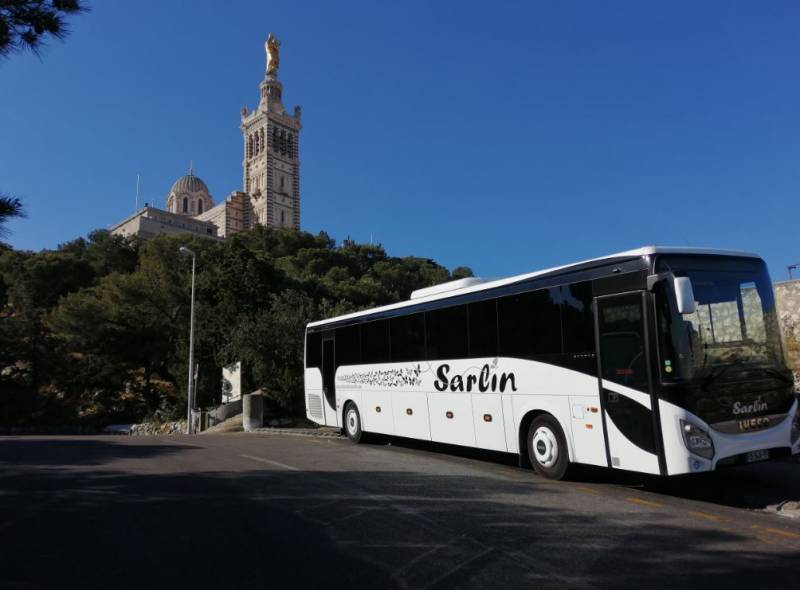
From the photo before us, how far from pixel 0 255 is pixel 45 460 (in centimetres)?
6113

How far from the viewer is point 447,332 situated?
11.1 metres

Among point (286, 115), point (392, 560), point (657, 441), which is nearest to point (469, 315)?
point (657, 441)

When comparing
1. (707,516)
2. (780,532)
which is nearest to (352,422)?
(707,516)

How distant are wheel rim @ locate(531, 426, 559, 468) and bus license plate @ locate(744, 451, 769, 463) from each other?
2452mm

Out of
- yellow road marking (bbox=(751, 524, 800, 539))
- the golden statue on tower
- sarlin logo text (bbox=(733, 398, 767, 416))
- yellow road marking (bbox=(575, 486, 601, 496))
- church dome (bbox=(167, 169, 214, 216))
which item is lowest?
yellow road marking (bbox=(751, 524, 800, 539))

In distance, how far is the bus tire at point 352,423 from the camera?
46.2ft

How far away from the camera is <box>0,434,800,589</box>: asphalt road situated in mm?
4645

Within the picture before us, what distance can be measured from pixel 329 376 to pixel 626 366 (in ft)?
30.9

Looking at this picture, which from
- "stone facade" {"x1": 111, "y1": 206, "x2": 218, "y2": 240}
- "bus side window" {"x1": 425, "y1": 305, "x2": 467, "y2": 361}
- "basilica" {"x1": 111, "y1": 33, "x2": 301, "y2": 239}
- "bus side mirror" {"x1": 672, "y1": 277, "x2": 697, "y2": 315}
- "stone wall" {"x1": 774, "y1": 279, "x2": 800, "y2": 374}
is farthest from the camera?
"basilica" {"x1": 111, "y1": 33, "x2": 301, "y2": 239}

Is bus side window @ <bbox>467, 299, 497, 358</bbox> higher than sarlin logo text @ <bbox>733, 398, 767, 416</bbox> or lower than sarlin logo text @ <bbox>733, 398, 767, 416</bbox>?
higher

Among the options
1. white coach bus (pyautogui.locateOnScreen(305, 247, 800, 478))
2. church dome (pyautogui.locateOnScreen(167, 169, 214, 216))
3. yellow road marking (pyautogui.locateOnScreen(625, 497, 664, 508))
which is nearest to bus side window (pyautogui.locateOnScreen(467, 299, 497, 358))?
white coach bus (pyautogui.locateOnScreen(305, 247, 800, 478))

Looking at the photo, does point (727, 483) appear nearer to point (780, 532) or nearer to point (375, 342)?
point (780, 532)

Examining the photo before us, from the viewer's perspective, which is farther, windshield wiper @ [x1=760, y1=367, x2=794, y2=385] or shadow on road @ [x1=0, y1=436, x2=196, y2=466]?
shadow on road @ [x1=0, y1=436, x2=196, y2=466]

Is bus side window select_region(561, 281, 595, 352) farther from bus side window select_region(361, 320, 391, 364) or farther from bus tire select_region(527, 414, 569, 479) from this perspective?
bus side window select_region(361, 320, 391, 364)
